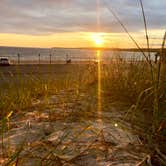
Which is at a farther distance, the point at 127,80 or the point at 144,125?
the point at 127,80

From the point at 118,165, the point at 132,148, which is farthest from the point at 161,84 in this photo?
the point at 118,165

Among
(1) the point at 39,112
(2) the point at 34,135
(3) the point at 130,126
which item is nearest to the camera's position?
(2) the point at 34,135

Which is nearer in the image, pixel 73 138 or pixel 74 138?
pixel 74 138

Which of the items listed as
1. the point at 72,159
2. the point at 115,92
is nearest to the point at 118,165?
the point at 72,159

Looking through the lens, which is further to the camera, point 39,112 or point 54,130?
point 39,112

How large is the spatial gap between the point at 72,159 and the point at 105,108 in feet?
5.00

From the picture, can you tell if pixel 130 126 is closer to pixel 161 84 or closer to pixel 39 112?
pixel 161 84

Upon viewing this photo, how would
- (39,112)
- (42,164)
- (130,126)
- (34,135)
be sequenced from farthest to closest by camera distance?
(39,112), (130,126), (34,135), (42,164)

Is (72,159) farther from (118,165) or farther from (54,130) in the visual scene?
(54,130)

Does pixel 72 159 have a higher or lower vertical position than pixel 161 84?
lower

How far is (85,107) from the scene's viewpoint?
136 inches

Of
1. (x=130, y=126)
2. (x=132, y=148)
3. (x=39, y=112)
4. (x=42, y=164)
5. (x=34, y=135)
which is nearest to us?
(x=42, y=164)

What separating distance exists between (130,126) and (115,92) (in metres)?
1.31

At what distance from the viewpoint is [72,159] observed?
2037mm
